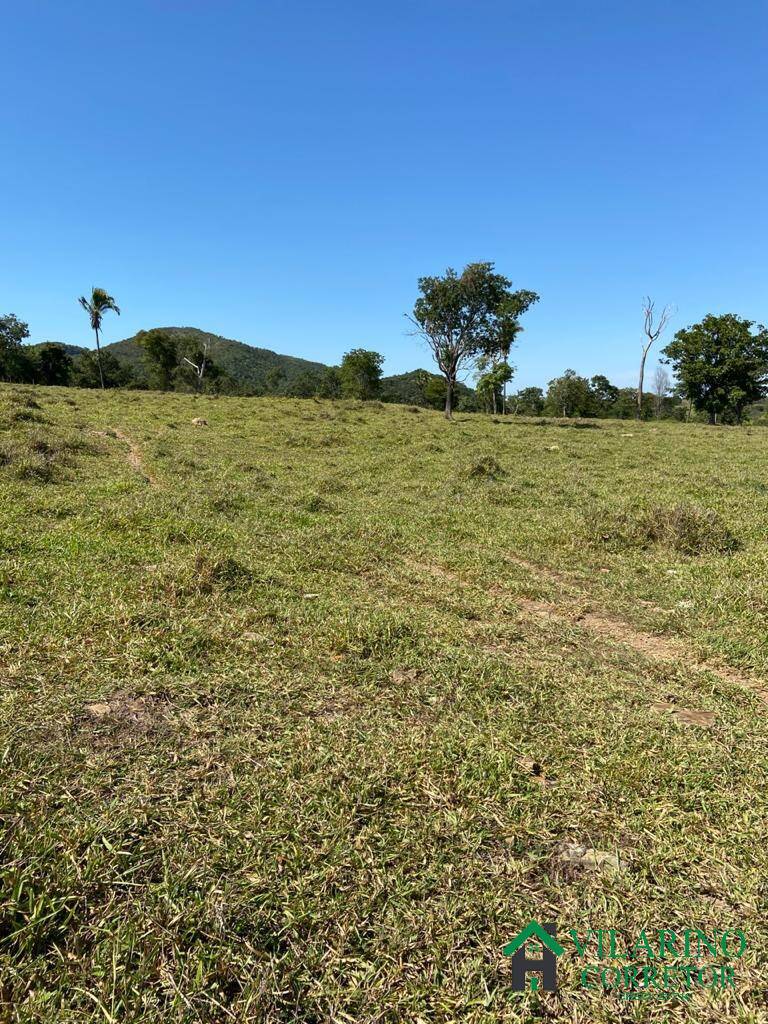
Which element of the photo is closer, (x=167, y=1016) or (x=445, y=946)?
(x=167, y=1016)

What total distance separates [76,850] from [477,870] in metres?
2.01

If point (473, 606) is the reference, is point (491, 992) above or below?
below

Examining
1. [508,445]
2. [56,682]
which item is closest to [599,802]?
[56,682]

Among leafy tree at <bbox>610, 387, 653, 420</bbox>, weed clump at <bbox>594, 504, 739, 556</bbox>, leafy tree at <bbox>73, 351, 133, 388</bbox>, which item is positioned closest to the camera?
weed clump at <bbox>594, 504, 739, 556</bbox>

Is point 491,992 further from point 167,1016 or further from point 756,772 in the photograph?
point 756,772

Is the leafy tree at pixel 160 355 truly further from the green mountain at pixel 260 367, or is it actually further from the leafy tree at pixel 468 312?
the leafy tree at pixel 468 312

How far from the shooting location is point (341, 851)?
270cm

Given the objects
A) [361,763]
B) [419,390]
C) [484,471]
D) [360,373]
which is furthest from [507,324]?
[419,390]

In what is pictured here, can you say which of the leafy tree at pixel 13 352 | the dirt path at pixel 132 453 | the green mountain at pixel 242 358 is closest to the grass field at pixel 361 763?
the dirt path at pixel 132 453

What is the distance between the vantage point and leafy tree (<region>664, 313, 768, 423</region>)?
51.2 metres

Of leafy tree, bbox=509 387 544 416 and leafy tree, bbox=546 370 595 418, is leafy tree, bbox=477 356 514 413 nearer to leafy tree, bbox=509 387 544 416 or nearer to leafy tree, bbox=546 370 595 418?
leafy tree, bbox=546 370 595 418

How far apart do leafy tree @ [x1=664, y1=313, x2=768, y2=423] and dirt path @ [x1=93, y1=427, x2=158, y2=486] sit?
54.5 meters

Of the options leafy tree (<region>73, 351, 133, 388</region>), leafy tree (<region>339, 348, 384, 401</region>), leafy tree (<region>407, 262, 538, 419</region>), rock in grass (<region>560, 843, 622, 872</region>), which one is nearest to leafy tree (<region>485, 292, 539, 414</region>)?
leafy tree (<region>407, 262, 538, 419</region>)

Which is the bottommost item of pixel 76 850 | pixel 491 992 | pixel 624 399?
pixel 491 992
